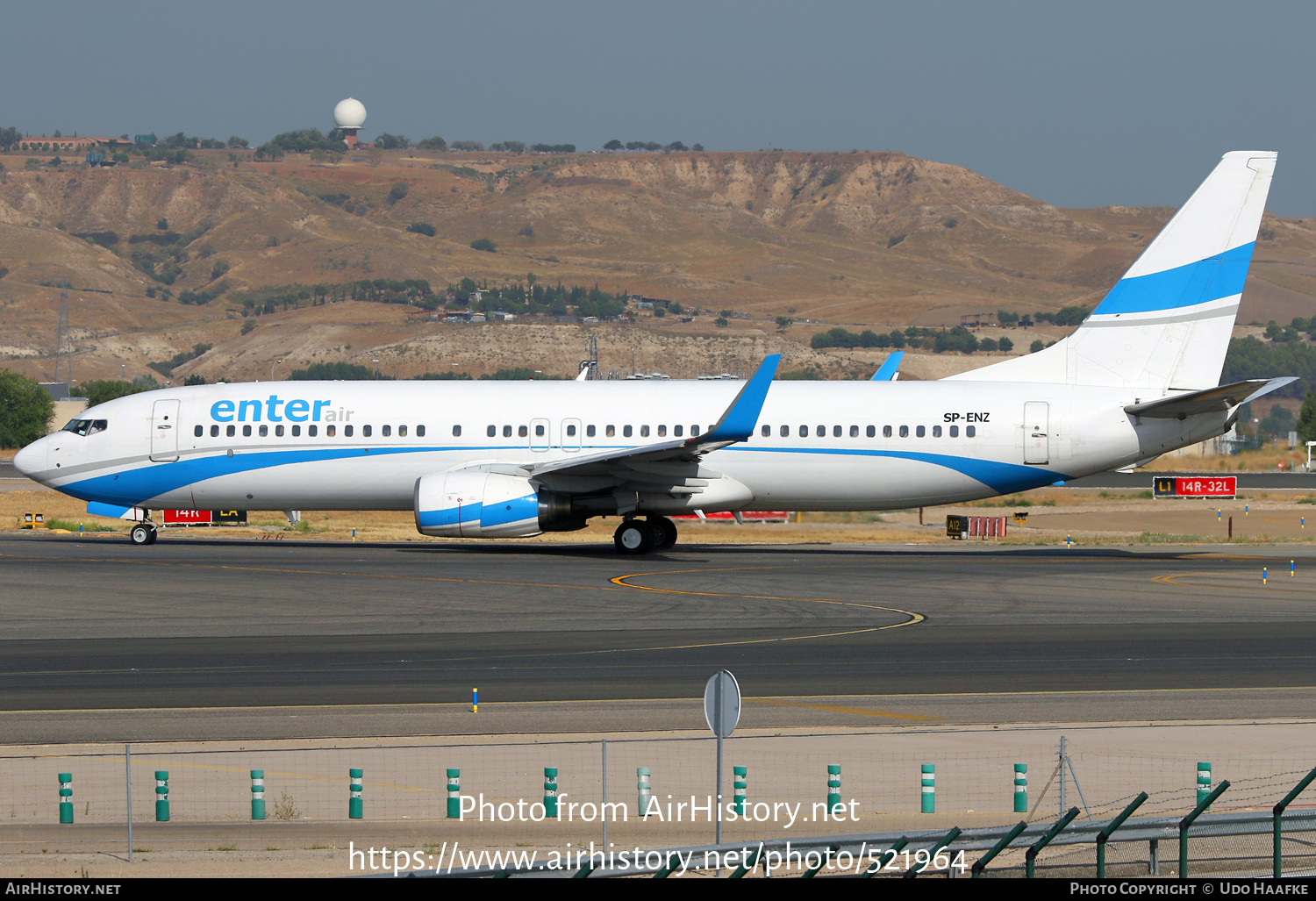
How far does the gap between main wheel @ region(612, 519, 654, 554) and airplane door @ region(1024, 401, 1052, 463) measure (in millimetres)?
9984

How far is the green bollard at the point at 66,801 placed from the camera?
12883 millimetres

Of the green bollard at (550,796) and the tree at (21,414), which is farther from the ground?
the tree at (21,414)

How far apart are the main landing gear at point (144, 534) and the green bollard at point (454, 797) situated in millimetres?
29360

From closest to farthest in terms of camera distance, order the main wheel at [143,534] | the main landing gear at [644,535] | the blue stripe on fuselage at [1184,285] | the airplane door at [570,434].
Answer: the blue stripe on fuselage at [1184,285], the airplane door at [570,434], the main landing gear at [644,535], the main wheel at [143,534]

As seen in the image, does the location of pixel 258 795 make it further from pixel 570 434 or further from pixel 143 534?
pixel 143 534

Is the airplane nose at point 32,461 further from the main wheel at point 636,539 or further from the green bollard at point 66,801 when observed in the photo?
the green bollard at point 66,801

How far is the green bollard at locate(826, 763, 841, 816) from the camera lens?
13180 millimetres

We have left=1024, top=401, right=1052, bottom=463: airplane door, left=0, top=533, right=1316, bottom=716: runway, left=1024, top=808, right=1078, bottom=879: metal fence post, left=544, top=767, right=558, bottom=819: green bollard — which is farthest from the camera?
left=1024, top=401, right=1052, bottom=463: airplane door

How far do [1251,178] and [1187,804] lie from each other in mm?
26953

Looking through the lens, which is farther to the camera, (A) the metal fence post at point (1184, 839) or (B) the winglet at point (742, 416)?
(B) the winglet at point (742, 416)

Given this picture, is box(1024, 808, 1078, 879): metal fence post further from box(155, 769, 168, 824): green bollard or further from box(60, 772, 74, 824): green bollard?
box(60, 772, 74, 824): green bollard

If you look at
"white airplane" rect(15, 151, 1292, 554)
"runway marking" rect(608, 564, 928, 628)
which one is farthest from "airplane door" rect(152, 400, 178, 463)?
"runway marking" rect(608, 564, 928, 628)

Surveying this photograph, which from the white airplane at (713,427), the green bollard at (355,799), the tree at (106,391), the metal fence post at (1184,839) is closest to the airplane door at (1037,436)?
the white airplane at (713,427)

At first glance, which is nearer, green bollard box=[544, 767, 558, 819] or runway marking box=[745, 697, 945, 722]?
green bollard box=[544, 767, 558, 819]
